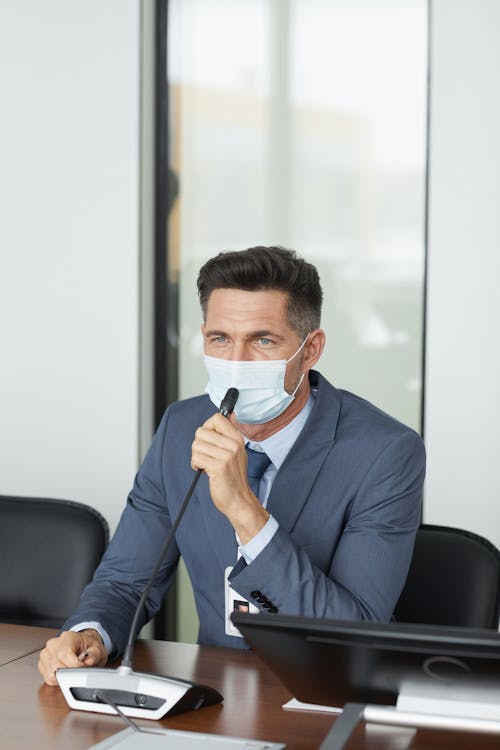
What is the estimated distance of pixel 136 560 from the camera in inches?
83.9

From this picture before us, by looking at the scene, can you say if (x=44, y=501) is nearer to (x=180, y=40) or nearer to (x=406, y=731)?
(x=406, y=731)

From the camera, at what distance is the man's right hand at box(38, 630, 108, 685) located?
1714 millimetres

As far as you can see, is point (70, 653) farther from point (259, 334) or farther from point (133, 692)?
point (259, 334)

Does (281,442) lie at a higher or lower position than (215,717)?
higher

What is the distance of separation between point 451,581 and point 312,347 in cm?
56

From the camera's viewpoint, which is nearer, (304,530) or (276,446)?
(304,530)

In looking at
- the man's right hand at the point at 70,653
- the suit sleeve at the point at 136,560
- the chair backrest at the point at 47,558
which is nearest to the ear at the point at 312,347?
the suit sleeve at the point at 136,560

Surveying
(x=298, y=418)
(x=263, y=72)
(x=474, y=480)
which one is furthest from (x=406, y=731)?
(x=263, y=72)

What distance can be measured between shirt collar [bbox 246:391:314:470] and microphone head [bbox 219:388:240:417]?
0.32 metres

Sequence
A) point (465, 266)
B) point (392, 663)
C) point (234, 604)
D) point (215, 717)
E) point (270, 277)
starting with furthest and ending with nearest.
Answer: point (465, 266) < point (270, 277) < point (234, 604) < point (215, 717) < point (392, 663)

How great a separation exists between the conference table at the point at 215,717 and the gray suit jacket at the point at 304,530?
135 millimetres

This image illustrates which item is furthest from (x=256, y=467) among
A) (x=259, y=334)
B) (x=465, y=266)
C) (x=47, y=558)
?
(x=465, y=266)

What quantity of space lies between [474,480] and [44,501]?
143cm

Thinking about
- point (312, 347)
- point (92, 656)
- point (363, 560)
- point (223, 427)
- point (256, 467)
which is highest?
point (312, 347)
